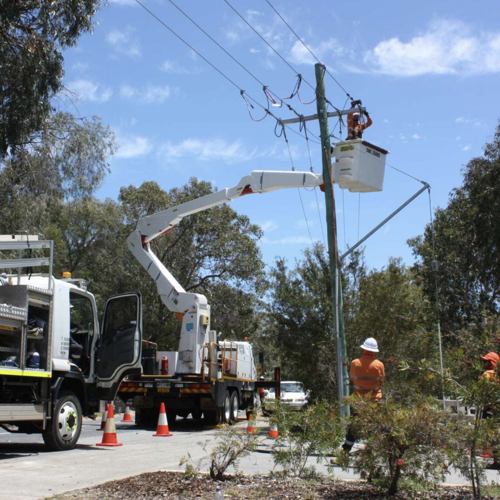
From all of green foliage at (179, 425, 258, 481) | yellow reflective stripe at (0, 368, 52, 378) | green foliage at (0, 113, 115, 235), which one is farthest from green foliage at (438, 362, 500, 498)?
green foliage at (0, 113, 115, 235)

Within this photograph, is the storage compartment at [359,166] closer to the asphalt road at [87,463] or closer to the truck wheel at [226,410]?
the truck wheel at [226,410]

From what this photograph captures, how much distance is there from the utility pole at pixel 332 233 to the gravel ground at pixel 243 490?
24.1 ft

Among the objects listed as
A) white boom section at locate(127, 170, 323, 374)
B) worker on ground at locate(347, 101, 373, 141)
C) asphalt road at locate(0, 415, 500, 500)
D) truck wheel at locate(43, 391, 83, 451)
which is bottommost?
asphalt road at locate(0, 415, 500, 500)

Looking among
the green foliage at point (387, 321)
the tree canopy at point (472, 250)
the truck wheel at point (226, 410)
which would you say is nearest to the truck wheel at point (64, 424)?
the truck wheel at point (226, 410)

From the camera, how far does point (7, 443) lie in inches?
482

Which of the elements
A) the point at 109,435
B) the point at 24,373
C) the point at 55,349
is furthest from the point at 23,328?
the point at 109,435

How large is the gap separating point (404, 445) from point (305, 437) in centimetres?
112

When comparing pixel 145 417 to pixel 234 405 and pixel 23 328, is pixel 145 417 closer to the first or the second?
pixel 234 405

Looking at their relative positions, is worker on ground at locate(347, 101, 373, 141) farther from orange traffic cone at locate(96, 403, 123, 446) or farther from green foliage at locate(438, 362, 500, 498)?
green foliage at locate(438, 362, 500, 498)

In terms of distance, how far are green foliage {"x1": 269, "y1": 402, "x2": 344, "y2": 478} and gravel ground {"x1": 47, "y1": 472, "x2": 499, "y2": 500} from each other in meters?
0.19

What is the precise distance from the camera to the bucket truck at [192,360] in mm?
16125

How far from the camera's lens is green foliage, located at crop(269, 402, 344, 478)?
649cm

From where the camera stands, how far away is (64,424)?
35.4 ft

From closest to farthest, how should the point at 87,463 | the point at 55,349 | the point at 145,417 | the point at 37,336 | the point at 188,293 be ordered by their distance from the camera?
the point at 87,463
the point at 37,336
the point at 55,349
the point at 188,293
the point at 145,417
